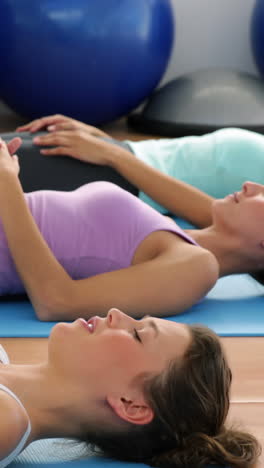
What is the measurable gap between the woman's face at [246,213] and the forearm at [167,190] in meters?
0.20

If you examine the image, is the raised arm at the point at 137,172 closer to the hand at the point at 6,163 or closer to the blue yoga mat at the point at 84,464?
the hand at the point at 6,163

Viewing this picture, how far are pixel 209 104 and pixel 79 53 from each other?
1.98 ft

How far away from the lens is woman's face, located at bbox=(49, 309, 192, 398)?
51.5 inches

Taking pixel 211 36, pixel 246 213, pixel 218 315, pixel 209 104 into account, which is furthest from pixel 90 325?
pixel 211 36

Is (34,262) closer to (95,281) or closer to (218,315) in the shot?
(95,281)

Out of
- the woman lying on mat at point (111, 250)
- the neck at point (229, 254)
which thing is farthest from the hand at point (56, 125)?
the neck at point (229, 254)

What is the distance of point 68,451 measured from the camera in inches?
55.1

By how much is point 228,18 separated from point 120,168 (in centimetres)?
230

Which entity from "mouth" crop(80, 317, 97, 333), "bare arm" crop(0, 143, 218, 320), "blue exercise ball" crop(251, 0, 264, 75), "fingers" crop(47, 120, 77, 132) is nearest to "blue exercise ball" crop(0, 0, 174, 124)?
"blue exercise ball" crop(251, 0, 264, 75)

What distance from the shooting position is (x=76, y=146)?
7.97ft

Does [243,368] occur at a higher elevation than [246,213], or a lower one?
lower

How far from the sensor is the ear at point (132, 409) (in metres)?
1.29

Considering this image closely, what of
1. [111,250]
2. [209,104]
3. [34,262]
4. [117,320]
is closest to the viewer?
[117,320]

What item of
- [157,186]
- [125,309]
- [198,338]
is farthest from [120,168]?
[198,338]
